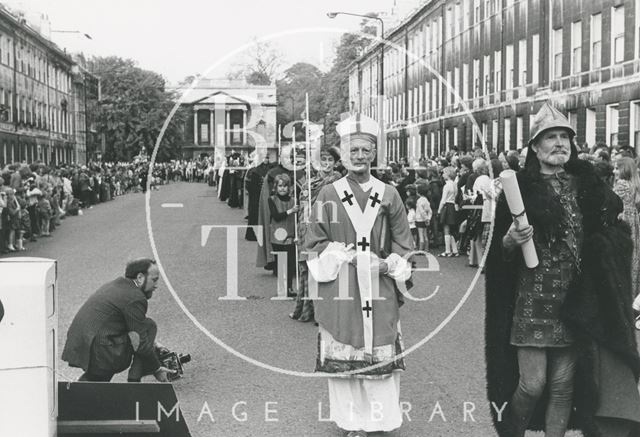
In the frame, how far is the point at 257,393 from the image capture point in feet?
25.6

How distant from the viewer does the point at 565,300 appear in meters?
5.41

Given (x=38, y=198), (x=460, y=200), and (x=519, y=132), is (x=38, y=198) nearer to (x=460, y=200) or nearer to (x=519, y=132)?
(x=460, y=200)

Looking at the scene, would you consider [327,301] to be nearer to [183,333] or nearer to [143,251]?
[183,333]

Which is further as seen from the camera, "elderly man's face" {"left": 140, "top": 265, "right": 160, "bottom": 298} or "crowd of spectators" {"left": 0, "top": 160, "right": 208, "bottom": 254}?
"crowd of spectators" {"left": 0, "top": 160, "right": 208, "bottom": 254}

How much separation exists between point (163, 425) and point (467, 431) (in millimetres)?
2453

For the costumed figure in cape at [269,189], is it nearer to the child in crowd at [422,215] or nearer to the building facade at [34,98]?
the child in crowd at [422,215]

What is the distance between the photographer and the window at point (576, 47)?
115 feet

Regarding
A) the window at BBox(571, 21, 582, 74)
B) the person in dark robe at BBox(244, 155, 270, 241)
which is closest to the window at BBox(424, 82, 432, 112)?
the window at BBox(571, 21, 582, 74)

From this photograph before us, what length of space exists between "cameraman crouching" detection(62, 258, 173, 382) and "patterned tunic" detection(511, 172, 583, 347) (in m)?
2.97

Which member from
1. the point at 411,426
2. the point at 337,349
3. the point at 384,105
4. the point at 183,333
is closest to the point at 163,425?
the point at 337,349

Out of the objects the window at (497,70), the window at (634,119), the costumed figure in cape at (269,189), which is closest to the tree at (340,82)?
the window at (497,70)

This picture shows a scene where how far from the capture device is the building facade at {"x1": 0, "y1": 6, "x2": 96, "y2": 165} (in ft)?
204

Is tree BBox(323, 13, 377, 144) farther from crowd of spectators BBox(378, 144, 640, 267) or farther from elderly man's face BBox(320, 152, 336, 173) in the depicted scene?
elderly man's face BBox(320, 152, 336, 173)

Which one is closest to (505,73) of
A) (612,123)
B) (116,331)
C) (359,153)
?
(612,123)
